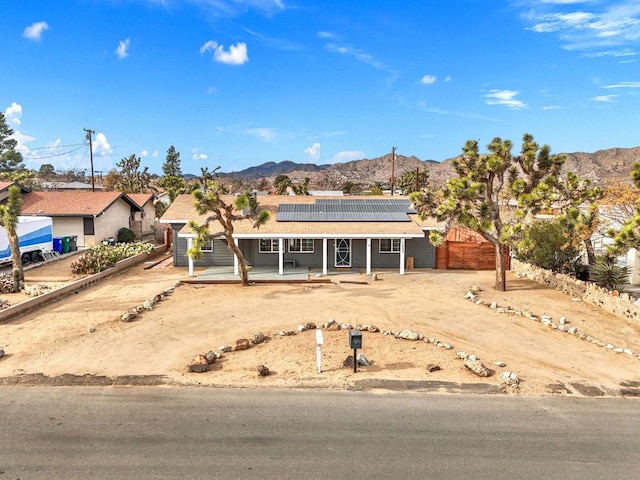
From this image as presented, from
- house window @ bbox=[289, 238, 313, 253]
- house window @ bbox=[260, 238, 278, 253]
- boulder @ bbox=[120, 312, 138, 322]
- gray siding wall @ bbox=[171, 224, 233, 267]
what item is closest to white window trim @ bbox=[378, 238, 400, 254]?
house window @ bbox=[289, 238, 313, 253]

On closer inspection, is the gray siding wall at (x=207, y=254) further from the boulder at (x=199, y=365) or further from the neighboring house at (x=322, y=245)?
the boulder at (x=199, y=365)

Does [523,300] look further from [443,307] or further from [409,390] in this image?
[409,390]

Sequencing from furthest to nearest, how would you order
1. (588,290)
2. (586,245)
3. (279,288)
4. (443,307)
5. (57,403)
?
1. (586,245)
2. (279,288)
3. (588,290)
4. (443,307)
5. (57,403)

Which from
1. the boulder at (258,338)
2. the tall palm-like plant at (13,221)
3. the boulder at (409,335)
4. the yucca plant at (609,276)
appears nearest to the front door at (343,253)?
the yucca plant at (609,276)

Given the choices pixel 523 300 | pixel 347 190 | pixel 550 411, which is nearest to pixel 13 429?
pixel 550 411

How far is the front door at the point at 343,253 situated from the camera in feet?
84.2

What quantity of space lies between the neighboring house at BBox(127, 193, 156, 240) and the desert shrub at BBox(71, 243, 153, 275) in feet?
32.8

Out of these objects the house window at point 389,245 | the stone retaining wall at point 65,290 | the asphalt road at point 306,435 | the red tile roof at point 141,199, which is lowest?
the asphalt road at point 306,435

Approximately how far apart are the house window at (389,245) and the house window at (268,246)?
614 centimetres

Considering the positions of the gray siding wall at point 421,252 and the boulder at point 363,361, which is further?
the gray siding wall at point 421,252

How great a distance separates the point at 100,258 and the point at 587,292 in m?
23.7

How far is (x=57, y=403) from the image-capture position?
9086 millimetres

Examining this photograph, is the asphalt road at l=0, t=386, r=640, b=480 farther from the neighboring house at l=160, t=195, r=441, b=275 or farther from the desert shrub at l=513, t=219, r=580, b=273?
the neighboring house at l=160, t=195, r=441, b=275

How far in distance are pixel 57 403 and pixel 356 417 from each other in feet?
19.8
